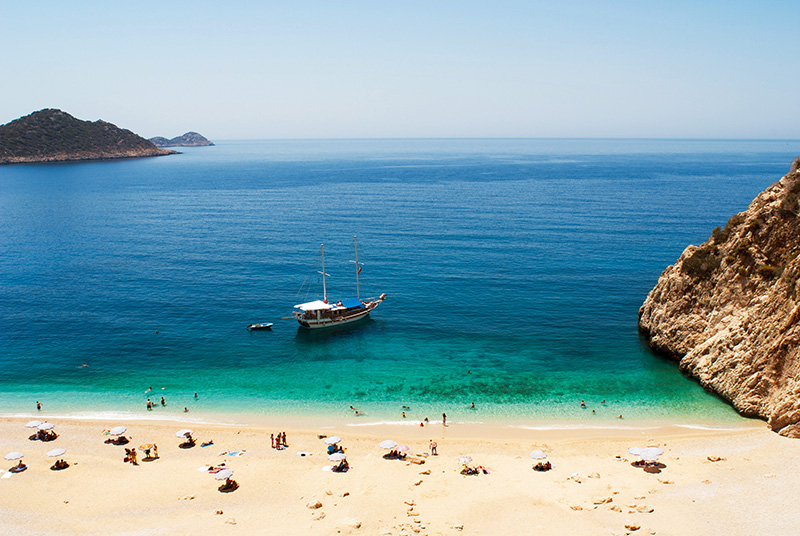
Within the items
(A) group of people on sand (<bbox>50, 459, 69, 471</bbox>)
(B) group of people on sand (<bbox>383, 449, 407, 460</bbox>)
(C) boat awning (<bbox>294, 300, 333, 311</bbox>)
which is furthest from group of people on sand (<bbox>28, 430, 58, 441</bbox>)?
(C) boat awning (<bbox>294, 300, 333, 311</bbox>)

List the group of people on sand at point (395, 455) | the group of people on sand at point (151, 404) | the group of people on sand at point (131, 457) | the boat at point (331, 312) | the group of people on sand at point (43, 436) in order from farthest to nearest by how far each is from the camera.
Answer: the boat at point (331, 312) < the group of people on sand at point (151, 404) < the group of people on sand at point (43, 436) < the group of people on sand at point (395, 455) < the group of people on sand at point (131, 457)

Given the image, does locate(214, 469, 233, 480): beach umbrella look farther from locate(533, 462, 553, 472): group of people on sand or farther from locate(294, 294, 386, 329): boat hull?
locate(294, 294, 386, 329): boat hull

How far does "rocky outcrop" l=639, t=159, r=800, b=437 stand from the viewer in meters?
40.3

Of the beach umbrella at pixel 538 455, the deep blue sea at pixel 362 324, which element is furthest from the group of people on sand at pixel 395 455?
the beach umbrella at pixel 538 455

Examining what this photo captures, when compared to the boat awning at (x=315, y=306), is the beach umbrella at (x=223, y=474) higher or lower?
lower

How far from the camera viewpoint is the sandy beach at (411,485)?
30.9 metres

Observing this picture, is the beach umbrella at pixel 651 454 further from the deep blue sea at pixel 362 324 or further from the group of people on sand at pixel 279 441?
the group of people on sand at pixel 279 441

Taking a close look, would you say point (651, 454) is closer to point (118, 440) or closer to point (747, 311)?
point (747, 311)

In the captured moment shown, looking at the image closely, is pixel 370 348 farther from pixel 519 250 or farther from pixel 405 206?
pixel 405 206

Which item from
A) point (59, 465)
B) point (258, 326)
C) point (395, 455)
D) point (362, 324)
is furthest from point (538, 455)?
point (258, 326)

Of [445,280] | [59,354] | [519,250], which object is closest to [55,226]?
[59,354]

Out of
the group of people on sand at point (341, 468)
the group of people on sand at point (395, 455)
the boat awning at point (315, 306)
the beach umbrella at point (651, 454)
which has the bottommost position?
the group of people on sand at point (395, 455)

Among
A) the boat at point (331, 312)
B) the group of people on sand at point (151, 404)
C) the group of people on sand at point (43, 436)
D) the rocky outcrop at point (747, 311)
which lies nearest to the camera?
the rocky outcrop at point (747, 311)

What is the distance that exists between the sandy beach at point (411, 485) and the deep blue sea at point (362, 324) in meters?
3.78
